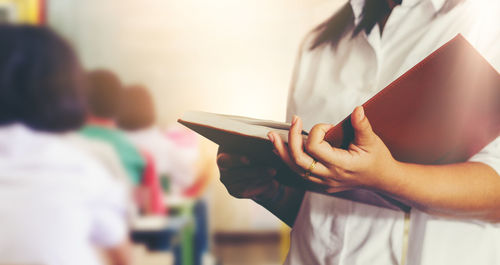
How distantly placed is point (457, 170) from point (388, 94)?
134 mm

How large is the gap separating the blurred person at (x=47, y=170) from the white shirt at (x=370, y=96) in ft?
0.98

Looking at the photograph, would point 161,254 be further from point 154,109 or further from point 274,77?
point 274,77

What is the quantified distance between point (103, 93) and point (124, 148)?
0.29 ft

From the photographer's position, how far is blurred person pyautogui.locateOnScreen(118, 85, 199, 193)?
1.89ft

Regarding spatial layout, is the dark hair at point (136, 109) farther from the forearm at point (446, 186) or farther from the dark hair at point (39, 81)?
the forearm at point (446, 186)

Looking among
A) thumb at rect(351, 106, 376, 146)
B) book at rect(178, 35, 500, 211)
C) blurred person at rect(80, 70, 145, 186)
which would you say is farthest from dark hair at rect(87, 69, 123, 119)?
thumb at rect(351, 106, 376, 146)

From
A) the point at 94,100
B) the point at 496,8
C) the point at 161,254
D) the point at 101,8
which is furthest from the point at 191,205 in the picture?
the point at 496,8

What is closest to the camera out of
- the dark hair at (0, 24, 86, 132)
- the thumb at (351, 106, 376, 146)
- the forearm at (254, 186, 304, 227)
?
the thumb at (351, 106, 376, 146)

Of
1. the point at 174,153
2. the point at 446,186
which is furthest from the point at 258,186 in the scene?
the point at 446,186

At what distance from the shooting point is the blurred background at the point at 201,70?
0.59m

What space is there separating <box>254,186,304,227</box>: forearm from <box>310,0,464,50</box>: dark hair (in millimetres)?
233

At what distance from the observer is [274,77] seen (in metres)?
0.61

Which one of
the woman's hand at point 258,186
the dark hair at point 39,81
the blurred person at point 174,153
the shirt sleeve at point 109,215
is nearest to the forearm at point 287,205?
the woman's hand at point 258,186

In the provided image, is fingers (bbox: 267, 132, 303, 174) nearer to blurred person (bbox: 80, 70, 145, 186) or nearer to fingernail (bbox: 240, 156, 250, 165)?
fingernail (bbox: 240, 156, 250, 165)
